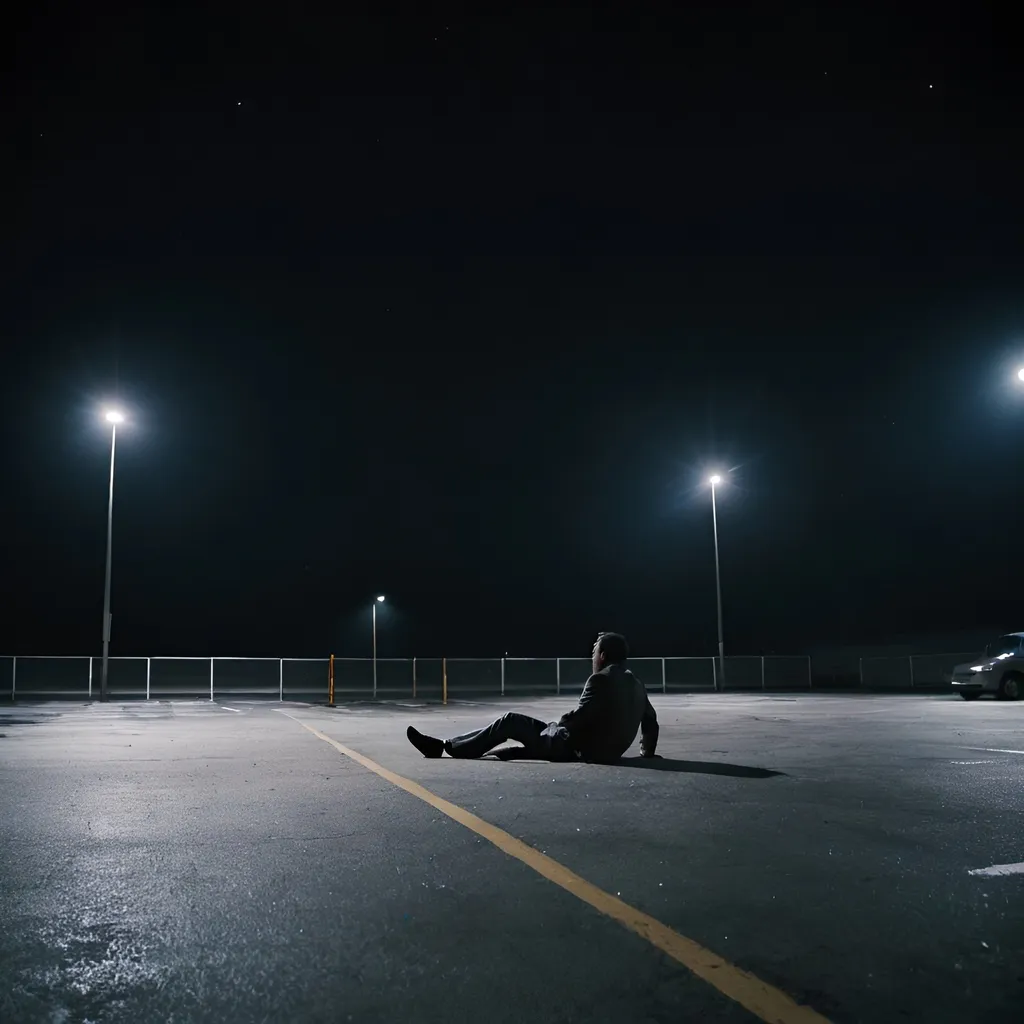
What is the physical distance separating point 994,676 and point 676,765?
1885 cm

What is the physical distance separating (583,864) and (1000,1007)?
2081mm

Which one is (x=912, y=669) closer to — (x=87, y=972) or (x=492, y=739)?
(x=492, y=739)

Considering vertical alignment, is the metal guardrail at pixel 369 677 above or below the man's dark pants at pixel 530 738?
below

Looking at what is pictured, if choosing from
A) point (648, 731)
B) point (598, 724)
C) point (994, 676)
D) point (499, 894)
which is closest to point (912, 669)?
point (994, 676)

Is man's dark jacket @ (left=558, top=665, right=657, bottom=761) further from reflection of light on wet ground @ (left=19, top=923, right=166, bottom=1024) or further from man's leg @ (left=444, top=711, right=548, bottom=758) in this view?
reflection of light on wet ground @ (left=19, top=923, right=166, bottom=1024)

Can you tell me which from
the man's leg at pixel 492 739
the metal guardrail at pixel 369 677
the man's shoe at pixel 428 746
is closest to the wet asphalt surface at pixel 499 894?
the man's leg at pixel 492 739

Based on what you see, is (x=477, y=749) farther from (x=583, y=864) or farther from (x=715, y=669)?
(x=715, y=669)

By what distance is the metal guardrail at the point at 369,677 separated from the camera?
4234 centimetres

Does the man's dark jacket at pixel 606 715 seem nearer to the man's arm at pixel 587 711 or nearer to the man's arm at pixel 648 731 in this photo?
the man's arm at pixel 587 711

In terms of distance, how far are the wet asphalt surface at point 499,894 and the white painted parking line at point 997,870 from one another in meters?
0.07

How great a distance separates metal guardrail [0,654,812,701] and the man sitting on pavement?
30223 millimetres

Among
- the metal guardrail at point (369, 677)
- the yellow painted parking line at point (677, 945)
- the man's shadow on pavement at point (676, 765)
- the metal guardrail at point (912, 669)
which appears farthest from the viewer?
the metal guardrail at point (912, 669)

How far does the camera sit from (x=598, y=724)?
8227 mm

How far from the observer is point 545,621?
88.4 metres
